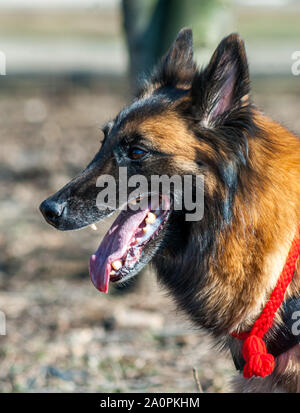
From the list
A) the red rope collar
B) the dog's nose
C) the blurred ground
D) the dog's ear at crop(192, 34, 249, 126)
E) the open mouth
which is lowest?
the blurred ground

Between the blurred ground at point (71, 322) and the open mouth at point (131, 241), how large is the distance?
0.40 m

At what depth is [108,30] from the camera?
2556 centimetres

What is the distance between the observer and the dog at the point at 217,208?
2.80 m

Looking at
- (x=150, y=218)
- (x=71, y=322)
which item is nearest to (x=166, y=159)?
(x=150, y=218)

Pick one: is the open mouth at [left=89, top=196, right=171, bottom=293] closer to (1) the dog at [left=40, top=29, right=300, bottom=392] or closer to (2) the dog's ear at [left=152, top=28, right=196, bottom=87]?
(1) the dog at [left=40, top=29, right=300, bottom=392]

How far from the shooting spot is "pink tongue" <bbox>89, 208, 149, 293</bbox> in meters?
2.98

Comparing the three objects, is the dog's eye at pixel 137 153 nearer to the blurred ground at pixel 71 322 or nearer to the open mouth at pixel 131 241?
the open mouth at pixel 131 241

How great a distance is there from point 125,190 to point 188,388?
165cm

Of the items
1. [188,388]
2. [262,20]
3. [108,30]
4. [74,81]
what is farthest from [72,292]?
[262,20]

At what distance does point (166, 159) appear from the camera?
287 centimetres

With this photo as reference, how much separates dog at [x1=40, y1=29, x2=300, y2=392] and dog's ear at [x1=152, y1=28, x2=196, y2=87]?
0.76 feet

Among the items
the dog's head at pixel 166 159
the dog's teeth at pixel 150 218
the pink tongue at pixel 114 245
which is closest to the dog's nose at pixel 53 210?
the dog's head at pixel 166 159

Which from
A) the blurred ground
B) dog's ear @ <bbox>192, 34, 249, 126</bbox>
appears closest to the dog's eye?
dog's ear @ <bbox>192, 34, 249, 126</bbox>
